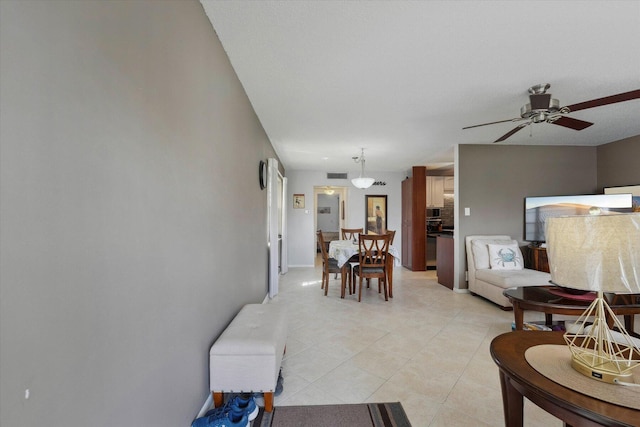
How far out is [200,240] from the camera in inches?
63.1

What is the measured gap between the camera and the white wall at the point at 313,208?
22.6 ft

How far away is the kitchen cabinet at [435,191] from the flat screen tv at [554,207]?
2559 mm

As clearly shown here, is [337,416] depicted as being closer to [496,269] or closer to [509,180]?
[496,269]

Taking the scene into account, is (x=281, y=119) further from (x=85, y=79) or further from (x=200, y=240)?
(x=85, y=79)

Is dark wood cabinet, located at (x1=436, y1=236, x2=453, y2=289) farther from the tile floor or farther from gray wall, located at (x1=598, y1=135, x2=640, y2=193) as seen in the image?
gray wall, located at (x1=598, y1=135, x2=640, y2=193)

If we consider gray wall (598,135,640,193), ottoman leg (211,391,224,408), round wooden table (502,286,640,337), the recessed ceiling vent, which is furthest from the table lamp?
the recessed ceiling vent

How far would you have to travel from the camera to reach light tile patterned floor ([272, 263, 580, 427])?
184 centimetres

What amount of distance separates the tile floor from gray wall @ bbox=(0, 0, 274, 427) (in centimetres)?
94

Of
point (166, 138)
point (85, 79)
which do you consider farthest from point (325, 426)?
point (85, 79)

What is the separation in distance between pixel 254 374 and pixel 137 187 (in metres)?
1.20

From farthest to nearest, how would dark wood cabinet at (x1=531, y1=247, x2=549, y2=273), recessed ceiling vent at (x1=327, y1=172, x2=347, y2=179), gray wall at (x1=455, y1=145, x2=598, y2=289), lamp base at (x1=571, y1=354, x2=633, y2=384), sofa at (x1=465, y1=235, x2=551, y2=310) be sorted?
1. recessed ceiling vent at (x1=327, y1=172, x2=347, y2=179)
2. gray wall at (x1=455, y1=145, x2=598, y2=289)
3. dark wood cabinet at (x1=531, y1=247, x2=549, y2=273)
4. sofa at (x1=465, y1=235, x2=551, y2=310)
5. lamp base at (x1=571, y1=354, x2=633, y2=384)

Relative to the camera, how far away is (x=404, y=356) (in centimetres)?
247

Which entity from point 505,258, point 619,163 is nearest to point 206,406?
point 505,258

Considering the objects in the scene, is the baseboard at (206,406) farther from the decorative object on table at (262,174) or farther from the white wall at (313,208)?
the white wall at (313,208)
